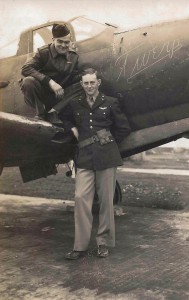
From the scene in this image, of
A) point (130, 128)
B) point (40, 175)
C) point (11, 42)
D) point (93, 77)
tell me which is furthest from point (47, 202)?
point (93, 77)

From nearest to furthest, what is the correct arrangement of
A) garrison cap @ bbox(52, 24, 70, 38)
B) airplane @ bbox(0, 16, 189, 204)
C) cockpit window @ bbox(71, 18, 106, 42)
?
airplane @ bbox(0, 16, 189, 204)
garrison cap @ bbox(52, 24, 70, 38)
cockpit window @ bbox(71, 18, 106, 42)

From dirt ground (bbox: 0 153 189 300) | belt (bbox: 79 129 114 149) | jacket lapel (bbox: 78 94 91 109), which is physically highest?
jacket lapel (bbox: 78 94 91 109)

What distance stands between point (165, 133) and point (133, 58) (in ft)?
3.17

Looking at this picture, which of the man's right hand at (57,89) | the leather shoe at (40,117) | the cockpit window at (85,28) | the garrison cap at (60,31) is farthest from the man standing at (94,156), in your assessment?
the cockpit window at (85,28)

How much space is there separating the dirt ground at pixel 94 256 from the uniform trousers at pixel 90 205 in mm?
207

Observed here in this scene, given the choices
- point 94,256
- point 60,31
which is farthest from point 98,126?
point 94,256

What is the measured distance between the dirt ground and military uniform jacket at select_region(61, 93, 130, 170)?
1039 mm

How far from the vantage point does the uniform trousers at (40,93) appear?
523 cm

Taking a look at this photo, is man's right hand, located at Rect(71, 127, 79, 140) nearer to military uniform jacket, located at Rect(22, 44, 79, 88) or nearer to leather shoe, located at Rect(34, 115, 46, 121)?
leather shoe, located at Rect(34, 115, 46, 121)

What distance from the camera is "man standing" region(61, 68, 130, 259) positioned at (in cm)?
479

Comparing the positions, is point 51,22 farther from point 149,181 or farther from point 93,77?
point 149,181

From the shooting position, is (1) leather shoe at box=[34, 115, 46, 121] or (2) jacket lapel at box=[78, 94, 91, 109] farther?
(1) leather shoe at box=[34, 115, 46, 121]

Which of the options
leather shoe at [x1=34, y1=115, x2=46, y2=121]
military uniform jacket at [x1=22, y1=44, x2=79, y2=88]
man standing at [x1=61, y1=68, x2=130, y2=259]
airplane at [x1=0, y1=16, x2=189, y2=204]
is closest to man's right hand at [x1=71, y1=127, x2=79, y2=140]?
man standing at [x1=61, y1=68, x2=130, y2=259]

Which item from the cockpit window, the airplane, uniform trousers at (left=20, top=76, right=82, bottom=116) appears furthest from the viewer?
the cockpit window
